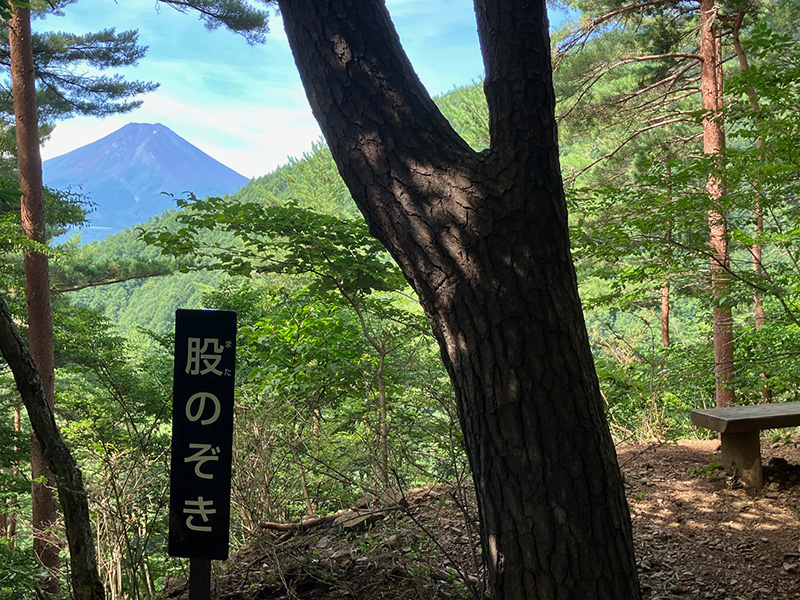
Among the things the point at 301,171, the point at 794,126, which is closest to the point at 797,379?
the point at 794,126

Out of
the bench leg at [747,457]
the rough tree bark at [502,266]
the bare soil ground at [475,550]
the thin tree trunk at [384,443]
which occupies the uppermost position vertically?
the rough tree bark at [502,266]

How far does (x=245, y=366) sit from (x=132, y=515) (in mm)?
5697

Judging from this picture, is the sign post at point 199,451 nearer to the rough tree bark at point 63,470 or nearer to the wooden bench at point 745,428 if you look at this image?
the rough tree bark at point 63,470

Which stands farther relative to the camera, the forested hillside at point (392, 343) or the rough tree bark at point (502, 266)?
the forested hillside at point (392, 343)

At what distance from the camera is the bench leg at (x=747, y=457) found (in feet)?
11.9

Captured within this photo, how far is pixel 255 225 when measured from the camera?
4637 mm

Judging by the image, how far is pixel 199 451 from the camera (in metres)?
2.06

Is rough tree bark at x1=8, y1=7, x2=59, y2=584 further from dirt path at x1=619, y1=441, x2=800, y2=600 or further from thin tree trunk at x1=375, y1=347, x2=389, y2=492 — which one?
dirt path at x1=619, y1=441, x2=800, y2=600

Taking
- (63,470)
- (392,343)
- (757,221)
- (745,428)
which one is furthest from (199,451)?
(757,221)

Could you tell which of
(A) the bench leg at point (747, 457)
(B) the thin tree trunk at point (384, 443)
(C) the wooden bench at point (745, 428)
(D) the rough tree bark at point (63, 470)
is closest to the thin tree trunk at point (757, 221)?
(C) the wooden bench at point (745, 428)

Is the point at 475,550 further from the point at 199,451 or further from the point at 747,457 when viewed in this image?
the point at 747,457

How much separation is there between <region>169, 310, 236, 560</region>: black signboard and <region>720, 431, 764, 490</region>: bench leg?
10.2 feet

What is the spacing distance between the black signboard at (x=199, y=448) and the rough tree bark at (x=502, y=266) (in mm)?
760

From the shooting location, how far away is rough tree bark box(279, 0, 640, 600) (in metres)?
1.66
